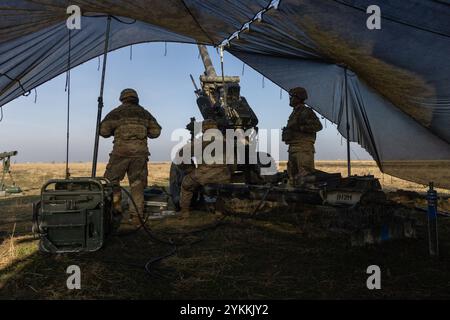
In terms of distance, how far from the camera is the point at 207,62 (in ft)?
33.0

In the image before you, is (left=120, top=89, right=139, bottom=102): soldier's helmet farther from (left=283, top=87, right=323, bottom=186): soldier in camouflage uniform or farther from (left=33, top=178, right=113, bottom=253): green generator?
(left=283, top=87, right=323, bottom=186): soldier in camouflage uniform

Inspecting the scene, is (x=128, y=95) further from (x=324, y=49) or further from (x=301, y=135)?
(x=324, y=49)

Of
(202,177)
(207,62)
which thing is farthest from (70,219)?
(207,62)

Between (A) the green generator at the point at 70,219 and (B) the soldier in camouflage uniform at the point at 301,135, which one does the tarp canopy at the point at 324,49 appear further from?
(A) the green generator at the point at 70,219

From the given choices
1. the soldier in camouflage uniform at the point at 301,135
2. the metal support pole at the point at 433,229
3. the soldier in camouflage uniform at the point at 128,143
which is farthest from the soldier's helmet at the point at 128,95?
the metal support pole at the point at 433,229

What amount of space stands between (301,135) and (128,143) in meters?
3.20

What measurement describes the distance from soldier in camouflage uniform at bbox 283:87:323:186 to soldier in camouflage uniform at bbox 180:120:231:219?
133 centimetres

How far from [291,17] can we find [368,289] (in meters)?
3.80

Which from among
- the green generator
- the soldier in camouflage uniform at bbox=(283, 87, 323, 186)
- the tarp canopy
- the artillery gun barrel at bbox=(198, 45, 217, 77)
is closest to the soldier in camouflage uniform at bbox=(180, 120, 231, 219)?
the soldier in camouflage uniform at bbox=(283, 87, 323, 186)

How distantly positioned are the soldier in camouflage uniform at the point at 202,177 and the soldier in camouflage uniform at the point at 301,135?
1335mm

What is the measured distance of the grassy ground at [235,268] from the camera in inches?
126

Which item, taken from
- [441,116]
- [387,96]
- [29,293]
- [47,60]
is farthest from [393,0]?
[47,60]

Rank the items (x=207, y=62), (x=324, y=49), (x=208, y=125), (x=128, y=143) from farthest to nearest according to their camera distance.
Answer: (x=207, y=62) → (x=208, y=125) → (x=324, y=49) → (x=128, y=143)
